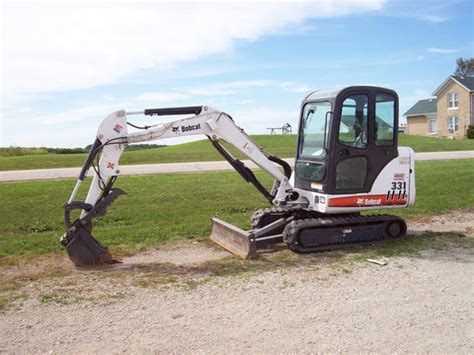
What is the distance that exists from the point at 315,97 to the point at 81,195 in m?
7.36

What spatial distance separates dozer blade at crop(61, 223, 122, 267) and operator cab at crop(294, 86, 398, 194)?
3.45 metres

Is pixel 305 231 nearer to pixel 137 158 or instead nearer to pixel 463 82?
pixel 137 158

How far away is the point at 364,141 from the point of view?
8.71 metres

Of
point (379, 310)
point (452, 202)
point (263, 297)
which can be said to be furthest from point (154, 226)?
point (452, 202)

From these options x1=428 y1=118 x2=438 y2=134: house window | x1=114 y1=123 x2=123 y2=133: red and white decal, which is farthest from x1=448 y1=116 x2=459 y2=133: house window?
x1=114 y1=123 x2=123 y2=133: red and white decal

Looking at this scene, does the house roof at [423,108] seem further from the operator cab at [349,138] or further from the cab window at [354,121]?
the cab window at [354,121]

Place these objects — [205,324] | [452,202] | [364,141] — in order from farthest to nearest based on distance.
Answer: [452,202] < [364,141] < [205,324]

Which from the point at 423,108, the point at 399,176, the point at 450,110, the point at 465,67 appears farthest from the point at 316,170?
the point at 465,67

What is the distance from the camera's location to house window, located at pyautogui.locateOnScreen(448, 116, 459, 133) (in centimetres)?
5244

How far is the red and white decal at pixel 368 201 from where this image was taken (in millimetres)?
8586

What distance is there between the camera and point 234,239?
8727mm

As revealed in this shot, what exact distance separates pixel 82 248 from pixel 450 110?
51.2m

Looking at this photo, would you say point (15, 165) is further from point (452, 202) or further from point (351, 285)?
point (351, 285)

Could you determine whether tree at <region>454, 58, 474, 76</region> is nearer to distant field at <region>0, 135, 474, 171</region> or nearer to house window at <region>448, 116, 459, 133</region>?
house window at <region>448, 116, 459, 133</region>
